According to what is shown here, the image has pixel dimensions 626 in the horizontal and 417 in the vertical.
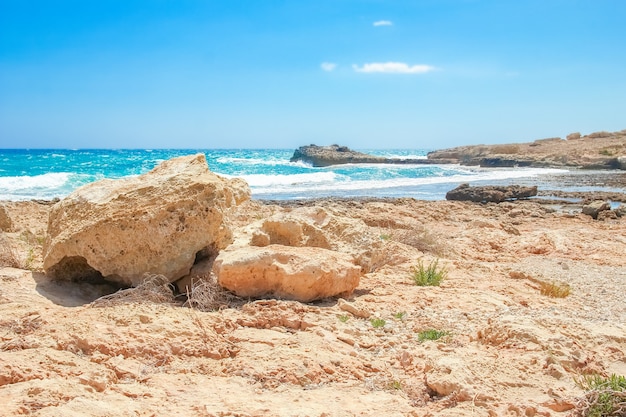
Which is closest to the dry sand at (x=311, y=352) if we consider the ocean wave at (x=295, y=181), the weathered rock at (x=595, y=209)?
the weathered rock at (x=595, y=209)

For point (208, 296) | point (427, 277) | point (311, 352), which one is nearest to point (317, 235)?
point (427, 277)

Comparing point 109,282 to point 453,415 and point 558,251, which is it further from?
point 558,251

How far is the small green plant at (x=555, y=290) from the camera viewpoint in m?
5.98

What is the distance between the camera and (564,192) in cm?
2270

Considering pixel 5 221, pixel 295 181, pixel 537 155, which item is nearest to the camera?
pixel 5 221

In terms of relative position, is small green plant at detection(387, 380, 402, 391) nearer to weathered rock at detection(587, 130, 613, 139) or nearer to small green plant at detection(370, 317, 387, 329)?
small green plant at detection(370, 317, 387, 329)

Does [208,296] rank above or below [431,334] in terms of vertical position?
above

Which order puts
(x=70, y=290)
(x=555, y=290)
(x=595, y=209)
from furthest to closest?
(x=595, y=209) → (x=555, y=290) → (x=70, y=290)

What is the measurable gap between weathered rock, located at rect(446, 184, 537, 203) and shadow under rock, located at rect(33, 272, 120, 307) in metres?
16.5

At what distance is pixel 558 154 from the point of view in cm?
4900

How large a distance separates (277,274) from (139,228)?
139 centimetres

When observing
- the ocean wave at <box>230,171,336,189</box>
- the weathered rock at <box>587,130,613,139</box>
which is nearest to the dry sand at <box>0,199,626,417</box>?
the ocean wave at <box>230,171,336,189</box>

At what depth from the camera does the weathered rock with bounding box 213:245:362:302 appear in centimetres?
507

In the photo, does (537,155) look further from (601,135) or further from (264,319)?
(264,319)
